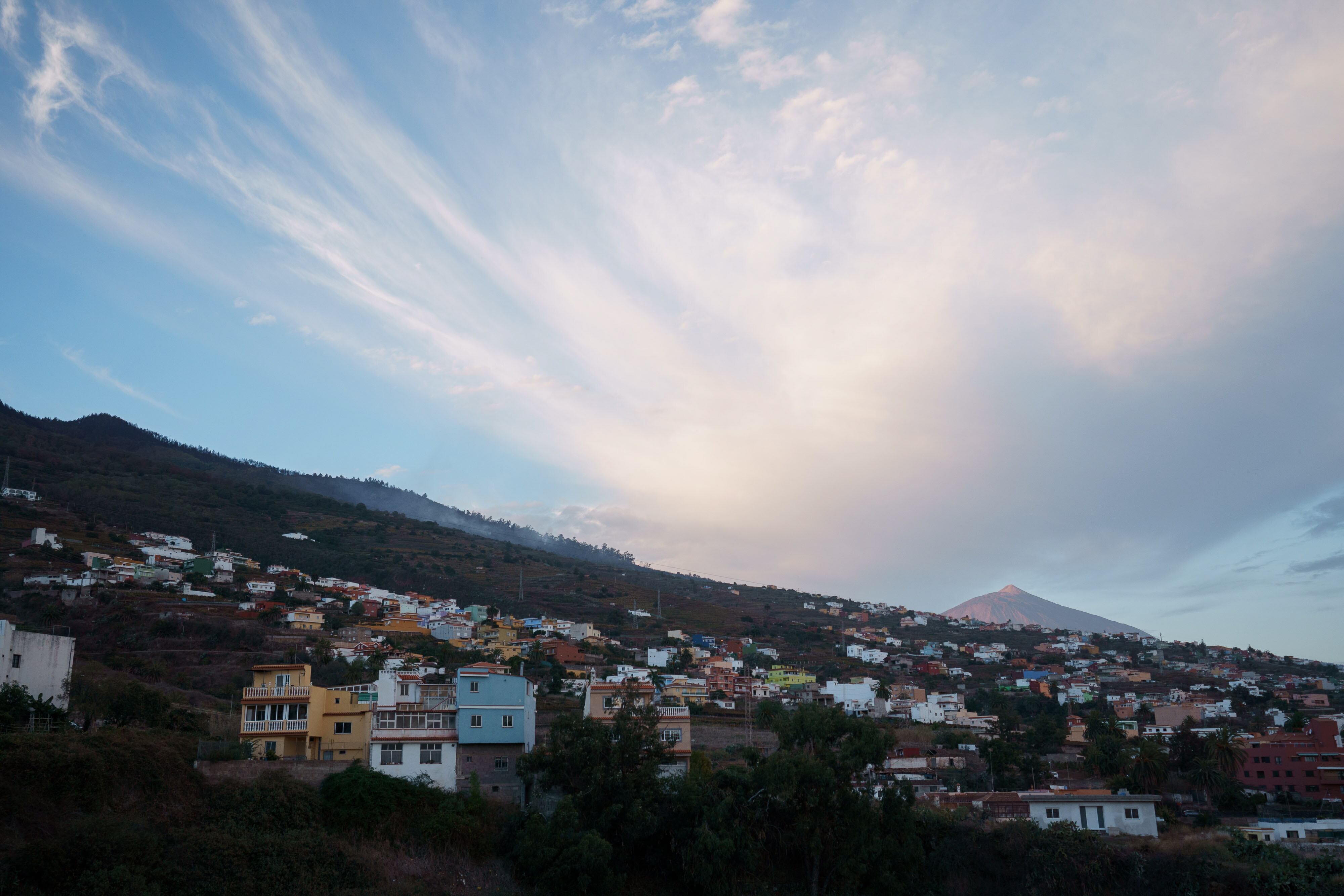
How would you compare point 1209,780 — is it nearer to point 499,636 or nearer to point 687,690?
point 687,690

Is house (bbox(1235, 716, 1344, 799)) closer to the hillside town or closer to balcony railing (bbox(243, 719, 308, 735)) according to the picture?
the hillside town

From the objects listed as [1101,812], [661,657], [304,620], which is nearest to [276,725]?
[1101,812]

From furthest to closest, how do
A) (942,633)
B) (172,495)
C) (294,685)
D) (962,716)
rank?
1. (942,633)
2. (172,495)
3. (962,716)
4. (294,685)

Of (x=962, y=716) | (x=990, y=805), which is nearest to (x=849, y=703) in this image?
(x=962, y=716)

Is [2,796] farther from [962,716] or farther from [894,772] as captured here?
[962,716]

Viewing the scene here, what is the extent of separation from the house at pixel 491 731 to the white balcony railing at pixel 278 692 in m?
4.89

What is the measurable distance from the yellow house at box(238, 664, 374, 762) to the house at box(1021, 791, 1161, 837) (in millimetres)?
22515

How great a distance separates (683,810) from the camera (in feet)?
94.0

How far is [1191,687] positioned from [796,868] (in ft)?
230

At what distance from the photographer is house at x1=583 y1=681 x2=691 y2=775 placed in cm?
3253

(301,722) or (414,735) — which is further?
(301,722)

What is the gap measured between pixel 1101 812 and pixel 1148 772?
444 inches

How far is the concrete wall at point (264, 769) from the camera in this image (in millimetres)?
25875

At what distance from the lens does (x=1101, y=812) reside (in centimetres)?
3222
